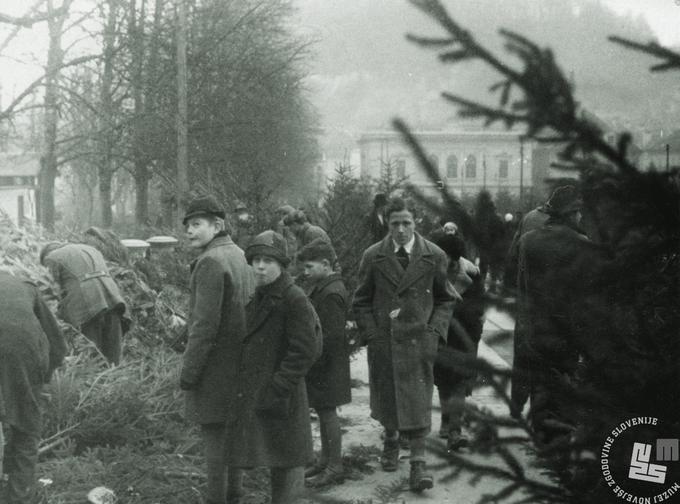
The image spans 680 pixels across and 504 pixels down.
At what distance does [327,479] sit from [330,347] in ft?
2.80

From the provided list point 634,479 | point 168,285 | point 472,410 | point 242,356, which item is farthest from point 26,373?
point 168,285

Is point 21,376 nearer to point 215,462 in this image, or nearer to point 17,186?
point 215,462

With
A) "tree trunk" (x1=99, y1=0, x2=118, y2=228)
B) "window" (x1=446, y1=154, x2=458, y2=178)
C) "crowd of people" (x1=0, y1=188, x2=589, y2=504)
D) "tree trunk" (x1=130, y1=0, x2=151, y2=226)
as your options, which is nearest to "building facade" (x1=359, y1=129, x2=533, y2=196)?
"window" (x1=446, y1=154, x2=458, y2=178)

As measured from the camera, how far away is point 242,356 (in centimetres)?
468

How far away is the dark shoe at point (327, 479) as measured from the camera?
18.6 feet

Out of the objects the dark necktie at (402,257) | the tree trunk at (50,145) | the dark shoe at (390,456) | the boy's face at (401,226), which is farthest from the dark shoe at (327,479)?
the tree trunk at (50,145)

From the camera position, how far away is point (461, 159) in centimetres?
4375

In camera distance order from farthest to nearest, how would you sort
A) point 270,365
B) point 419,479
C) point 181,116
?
point 181,116, point 419,479, point 270,365

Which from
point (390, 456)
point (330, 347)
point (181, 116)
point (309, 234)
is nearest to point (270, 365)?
point (330, 347)

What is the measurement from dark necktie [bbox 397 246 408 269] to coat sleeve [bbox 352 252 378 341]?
8.5 inches

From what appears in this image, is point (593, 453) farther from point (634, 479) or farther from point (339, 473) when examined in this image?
point (339, 473)

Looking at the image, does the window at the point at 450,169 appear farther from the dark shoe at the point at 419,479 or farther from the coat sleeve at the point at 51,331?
the coat sleeve at the point at 51,331

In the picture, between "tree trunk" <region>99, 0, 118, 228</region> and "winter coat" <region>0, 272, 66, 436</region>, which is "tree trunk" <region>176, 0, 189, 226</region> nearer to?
"tree trunk" <region>99, 0, 118, 228</region>

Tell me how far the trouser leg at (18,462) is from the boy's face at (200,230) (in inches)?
53.2
